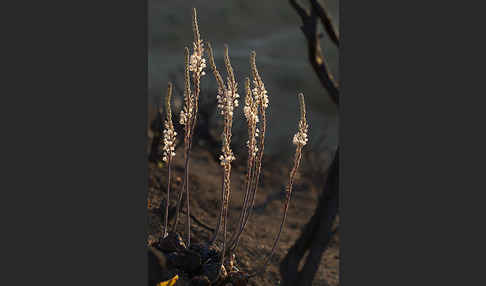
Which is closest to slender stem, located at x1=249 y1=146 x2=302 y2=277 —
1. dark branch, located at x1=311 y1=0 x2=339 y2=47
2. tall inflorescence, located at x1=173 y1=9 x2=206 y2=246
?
tall inflorescence, located at x1=173 y1=9 x2=206 y2=246

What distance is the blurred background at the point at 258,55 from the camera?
2.16m

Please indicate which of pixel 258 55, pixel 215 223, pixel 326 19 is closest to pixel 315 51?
pixel 326 19

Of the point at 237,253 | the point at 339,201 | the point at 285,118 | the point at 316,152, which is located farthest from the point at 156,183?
the point at 316,152

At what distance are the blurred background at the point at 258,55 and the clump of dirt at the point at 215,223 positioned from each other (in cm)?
A: 25

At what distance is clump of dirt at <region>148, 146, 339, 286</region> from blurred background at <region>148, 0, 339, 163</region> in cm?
25

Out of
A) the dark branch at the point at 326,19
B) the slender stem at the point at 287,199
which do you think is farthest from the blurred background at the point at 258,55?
the slender stem at the point at 287,199

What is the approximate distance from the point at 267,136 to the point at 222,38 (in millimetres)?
445

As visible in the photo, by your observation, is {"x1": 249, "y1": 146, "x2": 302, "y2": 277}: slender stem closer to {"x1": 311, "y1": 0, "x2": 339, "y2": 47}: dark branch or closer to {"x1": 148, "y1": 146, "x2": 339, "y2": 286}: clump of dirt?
{"x1": 148, "y1": 146, "x2": 339, "y2": 286}: clump of dirt

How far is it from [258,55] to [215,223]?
0.72 metres

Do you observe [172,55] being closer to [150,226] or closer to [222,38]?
[222,38]

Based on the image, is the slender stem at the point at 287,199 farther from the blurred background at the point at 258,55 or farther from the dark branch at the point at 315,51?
the dark branch at the point at 315,51

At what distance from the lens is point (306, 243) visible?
2.21 metres

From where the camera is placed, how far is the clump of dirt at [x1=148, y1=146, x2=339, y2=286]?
1875 millimetres

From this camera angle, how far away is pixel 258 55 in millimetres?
2246
